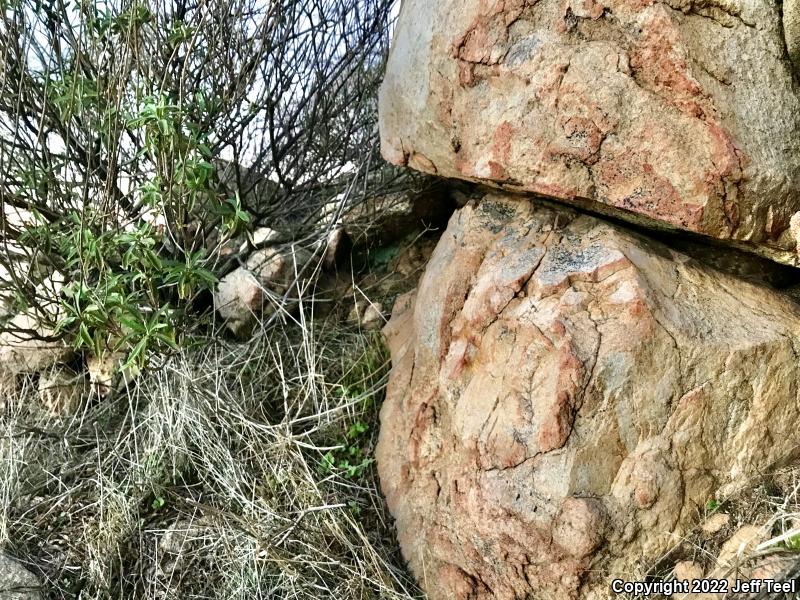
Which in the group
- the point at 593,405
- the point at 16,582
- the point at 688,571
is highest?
the point at 593,405

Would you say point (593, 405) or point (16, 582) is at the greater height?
point (593, 405)

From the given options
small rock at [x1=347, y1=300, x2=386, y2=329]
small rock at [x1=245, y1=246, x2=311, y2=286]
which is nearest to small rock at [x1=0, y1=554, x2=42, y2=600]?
small rock at [x1=245, y1=246, x2=311, y2=286]

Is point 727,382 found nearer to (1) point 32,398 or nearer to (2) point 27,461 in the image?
(2) point 27,461

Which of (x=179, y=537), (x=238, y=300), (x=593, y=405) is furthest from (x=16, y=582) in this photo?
(x=593, y=405)

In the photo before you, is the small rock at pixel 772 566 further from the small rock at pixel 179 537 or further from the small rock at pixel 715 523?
the small rock at pixel 179 537

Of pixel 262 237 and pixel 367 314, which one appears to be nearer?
pixel 367 314

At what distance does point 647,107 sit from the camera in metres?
2.33

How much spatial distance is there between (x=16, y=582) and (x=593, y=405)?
2.14m

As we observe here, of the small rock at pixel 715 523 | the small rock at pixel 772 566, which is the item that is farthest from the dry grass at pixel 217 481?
the small rock at pixel 772 566

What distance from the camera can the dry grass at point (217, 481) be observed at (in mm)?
2795

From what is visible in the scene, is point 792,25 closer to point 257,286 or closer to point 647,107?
point 647,107

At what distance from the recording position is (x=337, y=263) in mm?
3783

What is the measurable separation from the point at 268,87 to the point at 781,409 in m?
2.48

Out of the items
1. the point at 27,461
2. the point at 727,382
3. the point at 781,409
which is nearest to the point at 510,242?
the point at 727,382
